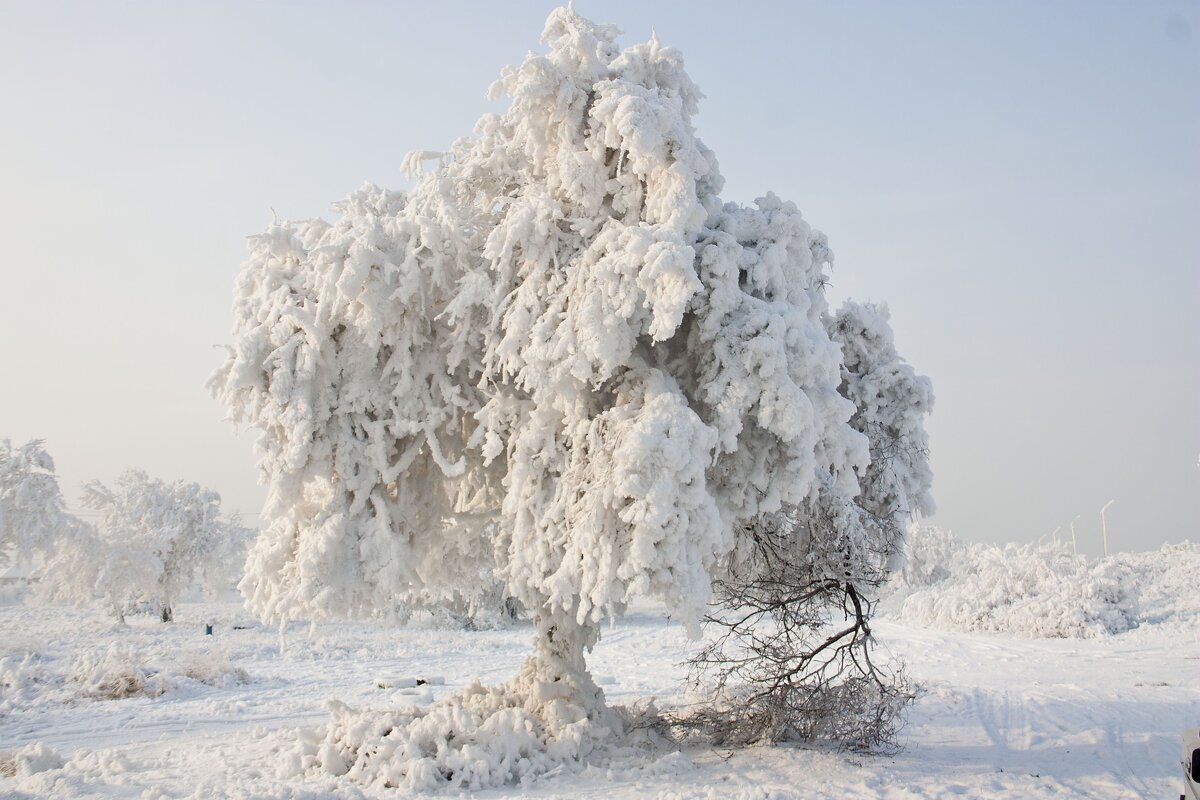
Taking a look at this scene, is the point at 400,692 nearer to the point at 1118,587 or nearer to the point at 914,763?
the point at 914,763

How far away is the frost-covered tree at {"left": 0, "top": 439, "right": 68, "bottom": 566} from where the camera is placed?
2684 centimetres

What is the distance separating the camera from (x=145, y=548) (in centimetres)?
3250

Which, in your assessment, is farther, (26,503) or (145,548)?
(145,548)

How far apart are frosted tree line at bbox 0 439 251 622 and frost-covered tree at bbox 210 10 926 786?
72.4ft

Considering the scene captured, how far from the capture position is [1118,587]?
82.1ft

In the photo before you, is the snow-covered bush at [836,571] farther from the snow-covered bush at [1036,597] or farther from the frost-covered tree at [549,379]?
the snow-covered bush at [1036,597]

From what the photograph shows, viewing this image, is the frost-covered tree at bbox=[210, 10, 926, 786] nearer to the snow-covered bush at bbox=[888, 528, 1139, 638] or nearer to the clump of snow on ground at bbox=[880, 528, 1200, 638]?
the clump of snow on ground at bbox=[880, 528, 1200, 638]

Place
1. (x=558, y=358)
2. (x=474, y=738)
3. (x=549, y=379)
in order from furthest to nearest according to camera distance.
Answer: (x=474, y=738)
(x=549, y=379)
(x=558, y=358)

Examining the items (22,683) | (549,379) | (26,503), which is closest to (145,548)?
(26,503)

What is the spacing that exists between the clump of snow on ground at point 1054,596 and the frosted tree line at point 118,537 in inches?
1049

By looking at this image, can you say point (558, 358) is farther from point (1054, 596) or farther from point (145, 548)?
point (145, 548)

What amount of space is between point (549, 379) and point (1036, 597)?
2276 cm

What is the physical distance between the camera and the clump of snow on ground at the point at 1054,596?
24406 mm

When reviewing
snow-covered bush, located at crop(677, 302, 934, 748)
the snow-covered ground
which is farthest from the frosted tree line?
snow-covered bush, located at crop(677, 302, 934, 748)
